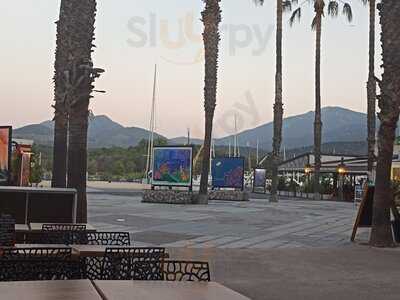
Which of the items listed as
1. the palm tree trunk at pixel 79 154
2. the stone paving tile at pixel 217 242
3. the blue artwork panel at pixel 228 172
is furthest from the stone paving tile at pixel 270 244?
the blue artwork panel at pixel 228 172

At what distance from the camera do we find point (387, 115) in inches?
495

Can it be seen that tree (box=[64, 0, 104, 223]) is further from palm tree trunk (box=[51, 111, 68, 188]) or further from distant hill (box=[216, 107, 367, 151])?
distant hill (box=[216, 107, 367, 151])

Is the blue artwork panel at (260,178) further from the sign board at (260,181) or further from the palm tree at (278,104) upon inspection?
the palm tree at (278,104)

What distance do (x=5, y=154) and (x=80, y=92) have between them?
7590mm

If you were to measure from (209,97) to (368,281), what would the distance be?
65.8 ft

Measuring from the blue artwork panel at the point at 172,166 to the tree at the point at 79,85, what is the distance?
57.7 ft

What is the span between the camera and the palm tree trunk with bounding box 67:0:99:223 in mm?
11148

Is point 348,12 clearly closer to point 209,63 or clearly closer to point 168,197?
point 209,63

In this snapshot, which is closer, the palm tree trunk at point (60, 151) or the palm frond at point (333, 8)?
the palm tree trunk at point (60, 151)

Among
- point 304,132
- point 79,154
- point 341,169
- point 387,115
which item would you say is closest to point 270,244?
point 387,115

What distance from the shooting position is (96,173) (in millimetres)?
86125

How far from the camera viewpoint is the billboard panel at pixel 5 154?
1741 centimetres

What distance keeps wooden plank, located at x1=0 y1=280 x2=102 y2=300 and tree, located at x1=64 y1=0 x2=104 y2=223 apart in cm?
729

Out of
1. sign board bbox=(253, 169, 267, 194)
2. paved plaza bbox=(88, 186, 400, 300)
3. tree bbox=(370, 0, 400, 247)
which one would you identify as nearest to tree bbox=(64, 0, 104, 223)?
paved plaza bbox=(88, 186, 400, 300)
